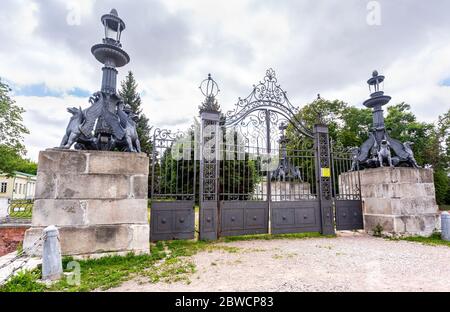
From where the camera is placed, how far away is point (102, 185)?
Answer: 14.2 feet

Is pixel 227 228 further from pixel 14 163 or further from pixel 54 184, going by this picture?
pixel 14 163

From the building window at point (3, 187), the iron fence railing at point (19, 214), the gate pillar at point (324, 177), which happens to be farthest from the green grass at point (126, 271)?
the building window at point (3, 187)

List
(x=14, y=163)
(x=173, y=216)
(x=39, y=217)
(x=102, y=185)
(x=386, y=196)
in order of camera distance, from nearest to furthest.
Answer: (x=39, y=217), (x=102, y=185), (x=173, y=216), (x=386, y=196), (x=14, y=163)

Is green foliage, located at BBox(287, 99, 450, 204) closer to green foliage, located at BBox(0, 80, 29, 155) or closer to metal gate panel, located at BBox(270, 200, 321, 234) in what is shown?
metal gate panel, located at BBox(270, 200, 321, 234)

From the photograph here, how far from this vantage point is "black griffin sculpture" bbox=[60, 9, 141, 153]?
4.50 m

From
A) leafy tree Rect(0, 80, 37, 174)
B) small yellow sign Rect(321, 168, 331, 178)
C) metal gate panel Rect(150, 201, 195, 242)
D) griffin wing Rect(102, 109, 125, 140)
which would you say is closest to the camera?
griffin wing Rect(102, 109, 125, 140)

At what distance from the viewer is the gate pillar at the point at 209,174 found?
19.6 ft

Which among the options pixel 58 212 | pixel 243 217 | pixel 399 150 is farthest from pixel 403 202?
pixel 58 212

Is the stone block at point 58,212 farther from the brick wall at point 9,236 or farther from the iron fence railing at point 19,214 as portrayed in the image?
the iron fence railing at point 19,214

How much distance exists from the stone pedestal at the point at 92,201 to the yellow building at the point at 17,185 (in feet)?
101

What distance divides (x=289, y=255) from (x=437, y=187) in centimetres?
2112

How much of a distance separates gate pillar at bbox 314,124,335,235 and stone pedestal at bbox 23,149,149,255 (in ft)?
16.7

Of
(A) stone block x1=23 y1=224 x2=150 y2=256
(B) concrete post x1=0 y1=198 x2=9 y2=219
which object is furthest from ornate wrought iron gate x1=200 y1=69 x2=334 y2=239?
(B) concrete post x1=0 y1=198 x2=9 y2=219
